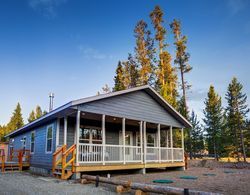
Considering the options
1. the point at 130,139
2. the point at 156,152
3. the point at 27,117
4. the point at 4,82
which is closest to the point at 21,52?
the point at 4,82

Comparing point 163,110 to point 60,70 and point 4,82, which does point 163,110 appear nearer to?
point 60,70

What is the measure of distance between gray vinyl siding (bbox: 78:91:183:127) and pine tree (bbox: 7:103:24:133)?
4344 centimetres

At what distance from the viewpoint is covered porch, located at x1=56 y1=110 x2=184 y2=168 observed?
11.0 meters

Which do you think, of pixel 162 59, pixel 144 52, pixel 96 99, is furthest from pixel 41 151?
pixel 144 52

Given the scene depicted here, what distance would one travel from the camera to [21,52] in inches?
821

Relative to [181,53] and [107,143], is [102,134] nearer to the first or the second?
[107,143]

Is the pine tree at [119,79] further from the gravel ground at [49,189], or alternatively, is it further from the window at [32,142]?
the gravel ground at [49,189]

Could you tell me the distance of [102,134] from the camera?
11.5 metres

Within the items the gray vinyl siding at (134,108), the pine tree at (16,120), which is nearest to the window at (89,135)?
the gray vinyl siding at (134,108)

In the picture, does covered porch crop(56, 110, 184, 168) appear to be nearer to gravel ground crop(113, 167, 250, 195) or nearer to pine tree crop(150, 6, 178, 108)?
gravel ground crop(113, 167, 250, 195)

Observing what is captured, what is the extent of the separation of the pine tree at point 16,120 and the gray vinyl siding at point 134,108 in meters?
43.4

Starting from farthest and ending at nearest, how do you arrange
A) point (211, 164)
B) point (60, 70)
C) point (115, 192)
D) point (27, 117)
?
point (27, 117), point (60, 70), point (211, 164), point (115, 192)

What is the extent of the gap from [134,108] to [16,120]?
1785 inches

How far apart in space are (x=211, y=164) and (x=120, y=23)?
15.6 meters
